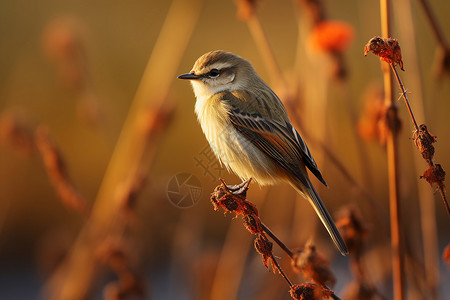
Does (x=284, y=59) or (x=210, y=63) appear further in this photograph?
(x=284, y=59)

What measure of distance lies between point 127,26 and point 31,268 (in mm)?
4056

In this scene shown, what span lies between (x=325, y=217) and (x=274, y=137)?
2.24ft

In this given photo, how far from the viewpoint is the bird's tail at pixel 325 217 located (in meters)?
2.14

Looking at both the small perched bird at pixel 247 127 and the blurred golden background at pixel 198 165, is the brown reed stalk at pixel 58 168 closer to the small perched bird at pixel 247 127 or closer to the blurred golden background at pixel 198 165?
the blurred golden background at pixel 198 165

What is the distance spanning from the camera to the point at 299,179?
278cm

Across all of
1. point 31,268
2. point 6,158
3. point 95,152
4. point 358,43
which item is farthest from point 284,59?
point 31,268

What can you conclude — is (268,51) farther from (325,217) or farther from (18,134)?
(18,134)

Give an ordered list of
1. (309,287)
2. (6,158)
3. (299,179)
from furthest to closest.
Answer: (6,158)
(299,179)
(309,287)

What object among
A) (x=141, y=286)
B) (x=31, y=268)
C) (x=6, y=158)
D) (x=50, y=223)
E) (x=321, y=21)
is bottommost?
(x=31, y=268)

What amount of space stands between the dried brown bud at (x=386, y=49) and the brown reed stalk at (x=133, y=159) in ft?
5.72

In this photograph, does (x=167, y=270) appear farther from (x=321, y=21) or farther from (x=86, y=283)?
(x=321, y=21)

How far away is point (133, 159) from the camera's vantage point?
3.68 m

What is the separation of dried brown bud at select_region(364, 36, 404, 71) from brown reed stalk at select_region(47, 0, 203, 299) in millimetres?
1745


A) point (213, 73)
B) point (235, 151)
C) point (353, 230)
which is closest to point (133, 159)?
point (213, 73)
